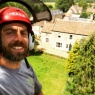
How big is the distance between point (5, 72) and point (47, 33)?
3922cm

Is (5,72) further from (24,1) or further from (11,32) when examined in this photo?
(24,1)

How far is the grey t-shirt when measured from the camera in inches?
112

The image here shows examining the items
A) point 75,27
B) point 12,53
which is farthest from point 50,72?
point 12,53

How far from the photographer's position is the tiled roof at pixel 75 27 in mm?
36469

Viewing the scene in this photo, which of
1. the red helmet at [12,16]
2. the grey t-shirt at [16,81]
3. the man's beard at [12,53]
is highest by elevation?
the red helmet at [12,16]

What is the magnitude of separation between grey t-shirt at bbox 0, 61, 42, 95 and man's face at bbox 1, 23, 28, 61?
22 centimetres

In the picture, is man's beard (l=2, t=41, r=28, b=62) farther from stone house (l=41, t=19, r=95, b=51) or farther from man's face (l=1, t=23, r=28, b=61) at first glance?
stone house (l=41, t=19, r=95, b=51)

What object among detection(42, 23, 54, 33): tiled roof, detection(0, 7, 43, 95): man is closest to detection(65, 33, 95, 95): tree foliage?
detection(0, 7, 43, 95): man

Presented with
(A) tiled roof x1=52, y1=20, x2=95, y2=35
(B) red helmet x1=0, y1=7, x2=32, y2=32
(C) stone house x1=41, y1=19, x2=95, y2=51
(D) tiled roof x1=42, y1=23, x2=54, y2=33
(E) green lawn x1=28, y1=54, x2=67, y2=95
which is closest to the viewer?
(B) red helmet x1=0, y1=7, x2=32, y2=32

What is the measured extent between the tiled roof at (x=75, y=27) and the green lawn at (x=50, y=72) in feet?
19.2

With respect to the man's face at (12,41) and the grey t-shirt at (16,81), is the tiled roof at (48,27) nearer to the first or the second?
the grey t-shirt at (16,81)

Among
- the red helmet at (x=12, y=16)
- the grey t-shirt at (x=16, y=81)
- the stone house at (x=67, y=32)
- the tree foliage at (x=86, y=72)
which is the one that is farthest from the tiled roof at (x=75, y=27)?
the red helmet at (x=12, y=16)

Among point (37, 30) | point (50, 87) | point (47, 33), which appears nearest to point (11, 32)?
point (50, 87)

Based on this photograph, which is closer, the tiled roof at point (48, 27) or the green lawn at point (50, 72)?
the green lawn at point (50, 72)
